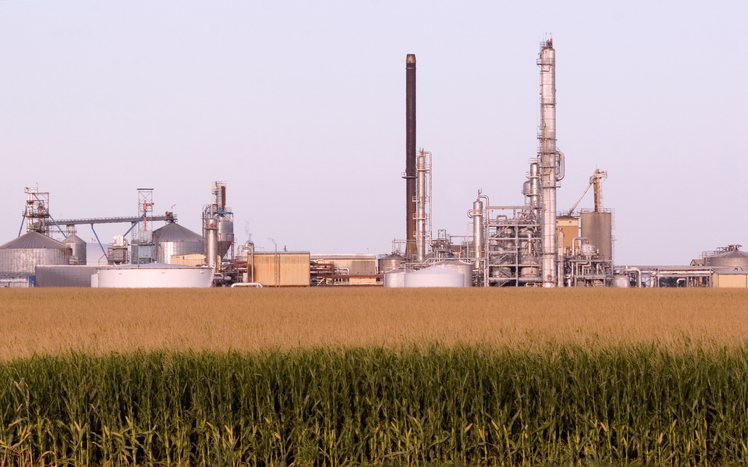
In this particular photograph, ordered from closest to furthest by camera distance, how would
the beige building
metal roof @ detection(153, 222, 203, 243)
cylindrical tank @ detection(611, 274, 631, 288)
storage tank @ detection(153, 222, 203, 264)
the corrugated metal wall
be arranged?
cylindrical tank @ detection(611, 274, 631, 288) → the beige building → the corrugated metal wall → storage tank @ detection(153, 222, 203, 264) → metal roof @ detection(153, 222, 203, 243)

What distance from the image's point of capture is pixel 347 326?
21.6 metres

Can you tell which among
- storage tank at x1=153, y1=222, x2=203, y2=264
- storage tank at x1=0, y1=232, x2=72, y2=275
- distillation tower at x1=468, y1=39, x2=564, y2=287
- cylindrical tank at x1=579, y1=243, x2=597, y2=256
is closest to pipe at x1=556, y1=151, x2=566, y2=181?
distillation tower at x1=468, y1=39, x2=564, y2=287

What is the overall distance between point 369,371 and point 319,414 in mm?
919

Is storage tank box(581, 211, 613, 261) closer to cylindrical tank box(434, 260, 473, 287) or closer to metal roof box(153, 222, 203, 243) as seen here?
cylindrical tank box(434, 260, 473, 287)

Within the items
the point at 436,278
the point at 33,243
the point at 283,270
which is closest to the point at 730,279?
the point at 436,278

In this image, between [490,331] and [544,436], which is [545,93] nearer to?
[490,331]

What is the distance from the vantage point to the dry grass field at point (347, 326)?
15.7 metres

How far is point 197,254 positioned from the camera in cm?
8138

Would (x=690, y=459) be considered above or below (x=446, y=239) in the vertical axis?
below

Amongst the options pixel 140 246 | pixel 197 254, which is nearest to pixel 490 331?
pixel 197 254

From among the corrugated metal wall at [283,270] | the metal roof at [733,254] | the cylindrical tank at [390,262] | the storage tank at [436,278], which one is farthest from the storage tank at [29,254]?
the metal roof at [733,254]

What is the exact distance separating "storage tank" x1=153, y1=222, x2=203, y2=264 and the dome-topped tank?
50.2 metres

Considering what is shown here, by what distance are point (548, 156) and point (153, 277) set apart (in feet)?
101

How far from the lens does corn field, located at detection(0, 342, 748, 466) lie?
38.9 feet
